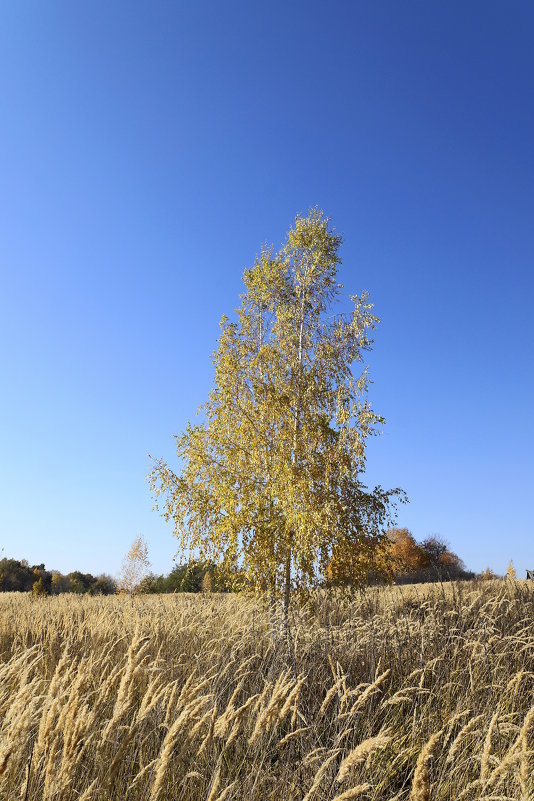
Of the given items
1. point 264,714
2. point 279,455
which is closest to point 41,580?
point 279,455

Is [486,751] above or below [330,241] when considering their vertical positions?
below

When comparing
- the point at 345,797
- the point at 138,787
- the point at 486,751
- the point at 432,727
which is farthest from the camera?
the point at 432,727

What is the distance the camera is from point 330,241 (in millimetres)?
12586

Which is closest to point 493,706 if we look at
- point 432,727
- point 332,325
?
point 432,727

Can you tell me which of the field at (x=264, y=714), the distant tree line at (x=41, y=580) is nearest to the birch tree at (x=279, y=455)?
the field at (x=264, y=714)

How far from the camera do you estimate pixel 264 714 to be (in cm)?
222

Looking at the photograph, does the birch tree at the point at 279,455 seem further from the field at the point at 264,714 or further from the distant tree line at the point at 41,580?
the distant tree line at the point at 41,580

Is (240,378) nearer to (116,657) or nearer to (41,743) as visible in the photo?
(116,657)

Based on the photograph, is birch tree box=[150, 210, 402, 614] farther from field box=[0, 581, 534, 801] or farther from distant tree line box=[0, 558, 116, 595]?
distant tree line box=[0, 558, 116, 595]

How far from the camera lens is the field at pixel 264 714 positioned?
2.16 m

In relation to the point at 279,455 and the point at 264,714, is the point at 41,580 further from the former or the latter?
the point at 264,714

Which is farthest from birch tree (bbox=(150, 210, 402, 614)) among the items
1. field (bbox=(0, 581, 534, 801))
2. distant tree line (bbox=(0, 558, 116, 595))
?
distant tree line (bbox=(0, 558, 116, 595))

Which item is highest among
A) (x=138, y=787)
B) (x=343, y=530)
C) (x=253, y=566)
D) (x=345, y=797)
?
(x=343, y=530)

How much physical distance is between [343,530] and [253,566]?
183cm
